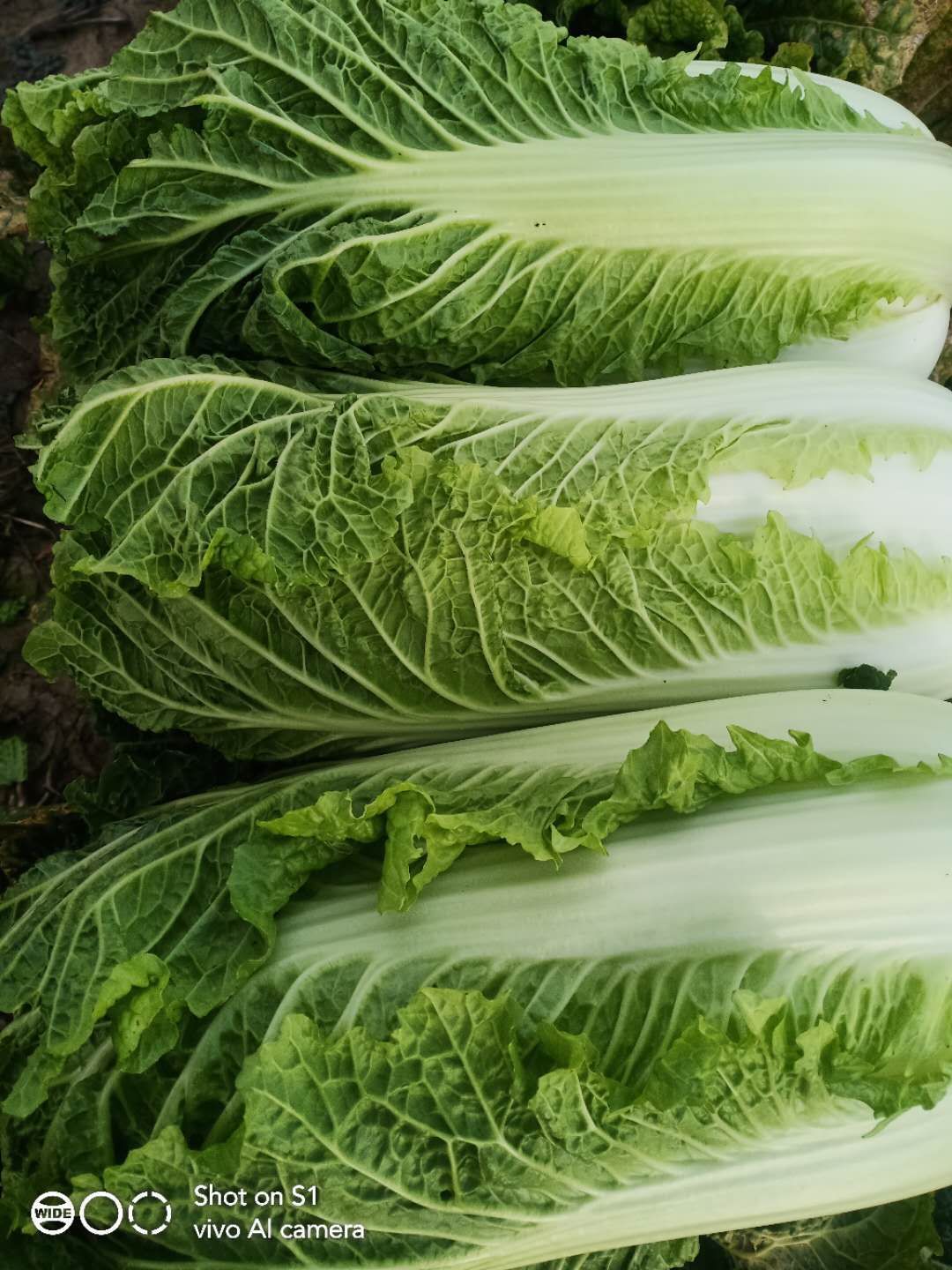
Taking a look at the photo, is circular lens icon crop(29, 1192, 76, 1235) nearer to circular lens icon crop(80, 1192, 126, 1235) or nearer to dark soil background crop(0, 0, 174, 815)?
circular lens icon crop(80, 1192, 126, 1235)

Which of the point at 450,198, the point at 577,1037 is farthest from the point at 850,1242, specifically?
the point at 450,198

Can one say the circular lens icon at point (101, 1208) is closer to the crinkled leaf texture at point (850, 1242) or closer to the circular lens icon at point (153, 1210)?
the circular lens icon at point (153, 1210)

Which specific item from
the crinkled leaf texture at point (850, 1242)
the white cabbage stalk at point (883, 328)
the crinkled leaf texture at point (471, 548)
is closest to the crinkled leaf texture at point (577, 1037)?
the crinkled leaf texture at point (471, 548)

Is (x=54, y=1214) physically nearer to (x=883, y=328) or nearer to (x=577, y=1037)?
(x=577, y=1037)

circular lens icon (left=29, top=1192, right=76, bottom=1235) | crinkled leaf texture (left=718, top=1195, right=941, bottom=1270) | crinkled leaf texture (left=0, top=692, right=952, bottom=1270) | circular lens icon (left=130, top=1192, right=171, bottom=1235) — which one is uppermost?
crinkled leaf texture (left=0, top=692, right=952, bottom=1270)

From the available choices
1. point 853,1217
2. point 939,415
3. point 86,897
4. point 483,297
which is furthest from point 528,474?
point 853,1217

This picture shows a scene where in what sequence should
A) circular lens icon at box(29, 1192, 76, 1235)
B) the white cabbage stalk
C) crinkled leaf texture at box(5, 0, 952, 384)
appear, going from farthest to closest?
the white cabbage stalk < crinkled leaf texture at box(5, 0, 952, 384) < circular lens icon at box(29, 1192, 76, 1235)

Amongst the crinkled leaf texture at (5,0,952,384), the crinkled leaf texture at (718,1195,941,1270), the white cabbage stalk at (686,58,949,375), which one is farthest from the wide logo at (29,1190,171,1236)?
the white cabbage stalk at (686,58,949,375)
